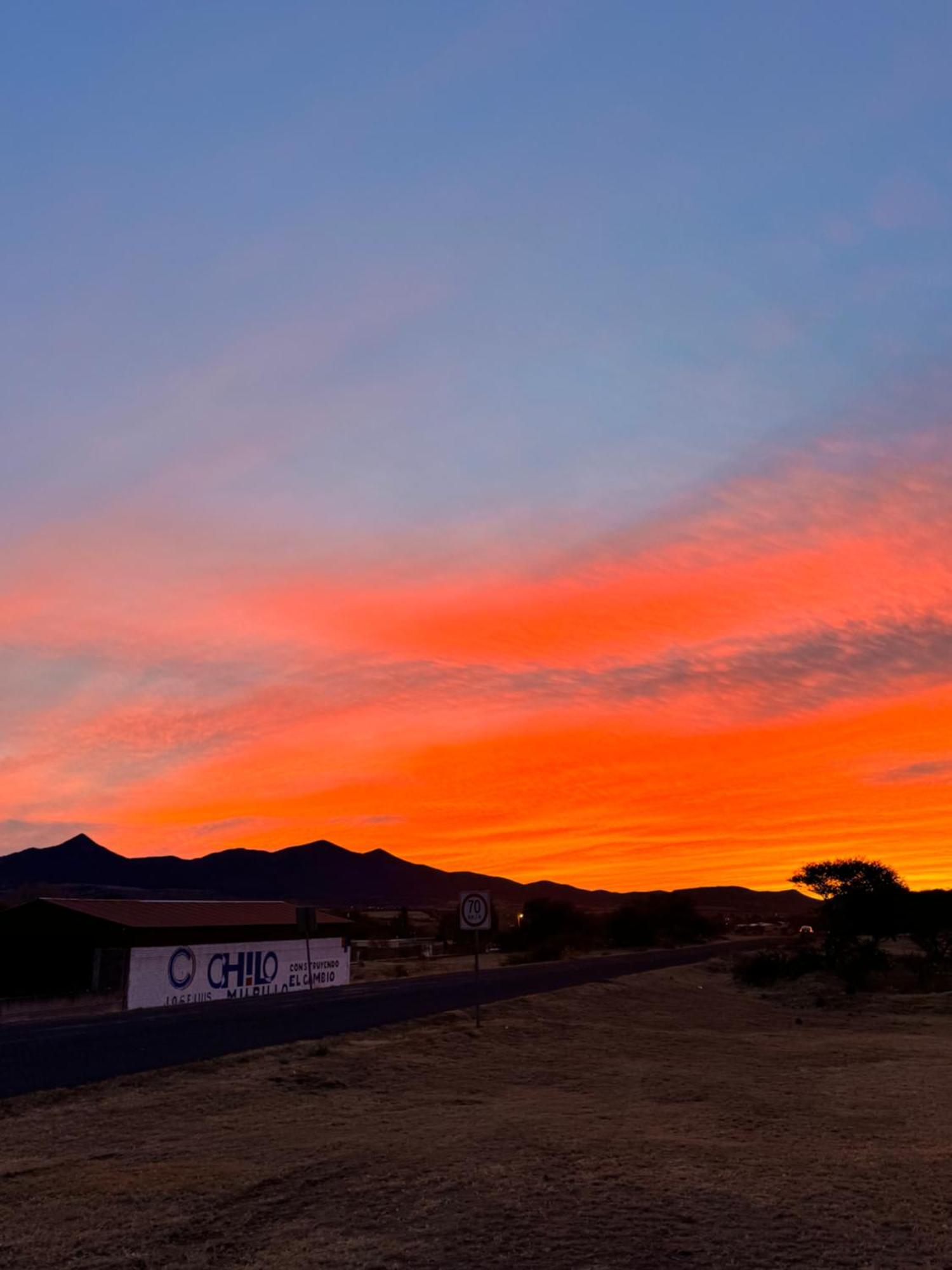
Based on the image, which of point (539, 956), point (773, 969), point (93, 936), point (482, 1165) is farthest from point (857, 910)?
point (482, 1165)

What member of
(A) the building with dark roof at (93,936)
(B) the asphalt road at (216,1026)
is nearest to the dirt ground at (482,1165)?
(B) the asphalt road at (216,1026)

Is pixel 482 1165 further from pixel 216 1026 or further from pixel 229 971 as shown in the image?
pixel 229 971

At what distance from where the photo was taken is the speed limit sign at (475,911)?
25.0m

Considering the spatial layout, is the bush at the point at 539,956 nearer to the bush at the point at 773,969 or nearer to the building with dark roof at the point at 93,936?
the bush at the point at 773,969

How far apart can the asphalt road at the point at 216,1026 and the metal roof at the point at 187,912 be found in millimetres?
6050

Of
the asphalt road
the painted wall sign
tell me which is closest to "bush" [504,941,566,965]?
the painted wall sign

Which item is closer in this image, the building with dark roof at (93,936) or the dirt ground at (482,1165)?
the dirt ground at (482,1165)

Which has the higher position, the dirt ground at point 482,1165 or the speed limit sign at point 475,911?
the speed limit sign at point 475,911

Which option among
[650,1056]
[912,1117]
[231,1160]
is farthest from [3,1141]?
[650,1056]

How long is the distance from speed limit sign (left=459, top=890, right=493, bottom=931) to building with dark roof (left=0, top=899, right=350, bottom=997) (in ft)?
57.1

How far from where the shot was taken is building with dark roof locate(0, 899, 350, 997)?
43.6 m

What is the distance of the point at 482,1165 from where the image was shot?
10594 millimetres

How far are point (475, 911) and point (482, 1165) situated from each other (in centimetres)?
1474

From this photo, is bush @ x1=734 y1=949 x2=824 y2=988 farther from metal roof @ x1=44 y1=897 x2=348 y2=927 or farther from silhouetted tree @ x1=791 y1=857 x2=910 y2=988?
metal roof @ x1=44 y1=897 x2=348 y2=927
